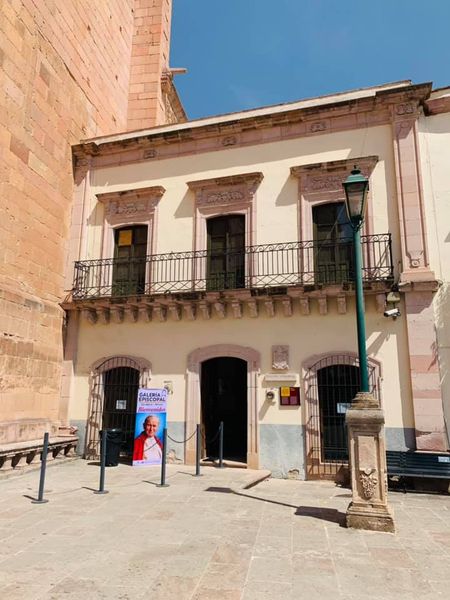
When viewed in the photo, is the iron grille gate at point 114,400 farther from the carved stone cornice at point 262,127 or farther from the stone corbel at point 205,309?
the carved stone cornice at point 262,127

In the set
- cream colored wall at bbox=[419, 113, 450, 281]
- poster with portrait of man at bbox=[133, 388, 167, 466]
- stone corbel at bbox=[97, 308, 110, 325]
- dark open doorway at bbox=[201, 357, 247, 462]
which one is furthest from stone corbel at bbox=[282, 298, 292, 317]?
stone corbel at bbox=[97, 308, 110, 325]

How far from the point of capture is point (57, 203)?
489 inches

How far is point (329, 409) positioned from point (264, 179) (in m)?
5.92

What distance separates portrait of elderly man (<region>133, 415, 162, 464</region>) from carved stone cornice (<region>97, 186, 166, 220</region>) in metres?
5.60

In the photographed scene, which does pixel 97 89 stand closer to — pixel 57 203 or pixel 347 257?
pixel 57 203

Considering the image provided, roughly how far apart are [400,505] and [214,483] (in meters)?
3.39

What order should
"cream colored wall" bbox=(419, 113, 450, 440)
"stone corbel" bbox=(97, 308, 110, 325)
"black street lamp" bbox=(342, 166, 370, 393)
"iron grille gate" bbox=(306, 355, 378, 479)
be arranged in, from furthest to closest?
"stone corbel" bbox=(97, 308, 110, 325) → "iron grille gate" bbox=(306, 355, 378, 479) → "cream colored wall" bbox=(419, 113, 450, 440) → "black street lamp" bbox=(342, 166, 370, 393)

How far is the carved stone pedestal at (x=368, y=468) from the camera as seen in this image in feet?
19.4

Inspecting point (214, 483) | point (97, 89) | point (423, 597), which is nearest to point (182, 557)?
point (423, 597)

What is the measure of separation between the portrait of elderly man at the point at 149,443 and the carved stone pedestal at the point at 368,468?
18.5 feet

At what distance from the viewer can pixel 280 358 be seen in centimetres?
1055

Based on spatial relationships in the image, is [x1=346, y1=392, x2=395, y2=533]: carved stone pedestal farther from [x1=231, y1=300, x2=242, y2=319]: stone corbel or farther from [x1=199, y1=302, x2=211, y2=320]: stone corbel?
[x1=199, y1=302, x2=211, y2=320]: stone corbel

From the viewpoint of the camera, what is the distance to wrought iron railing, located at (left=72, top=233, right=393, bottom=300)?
34.5 ft

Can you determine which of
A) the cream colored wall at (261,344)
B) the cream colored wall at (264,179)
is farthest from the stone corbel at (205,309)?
the cream colored wall at (264,179)
